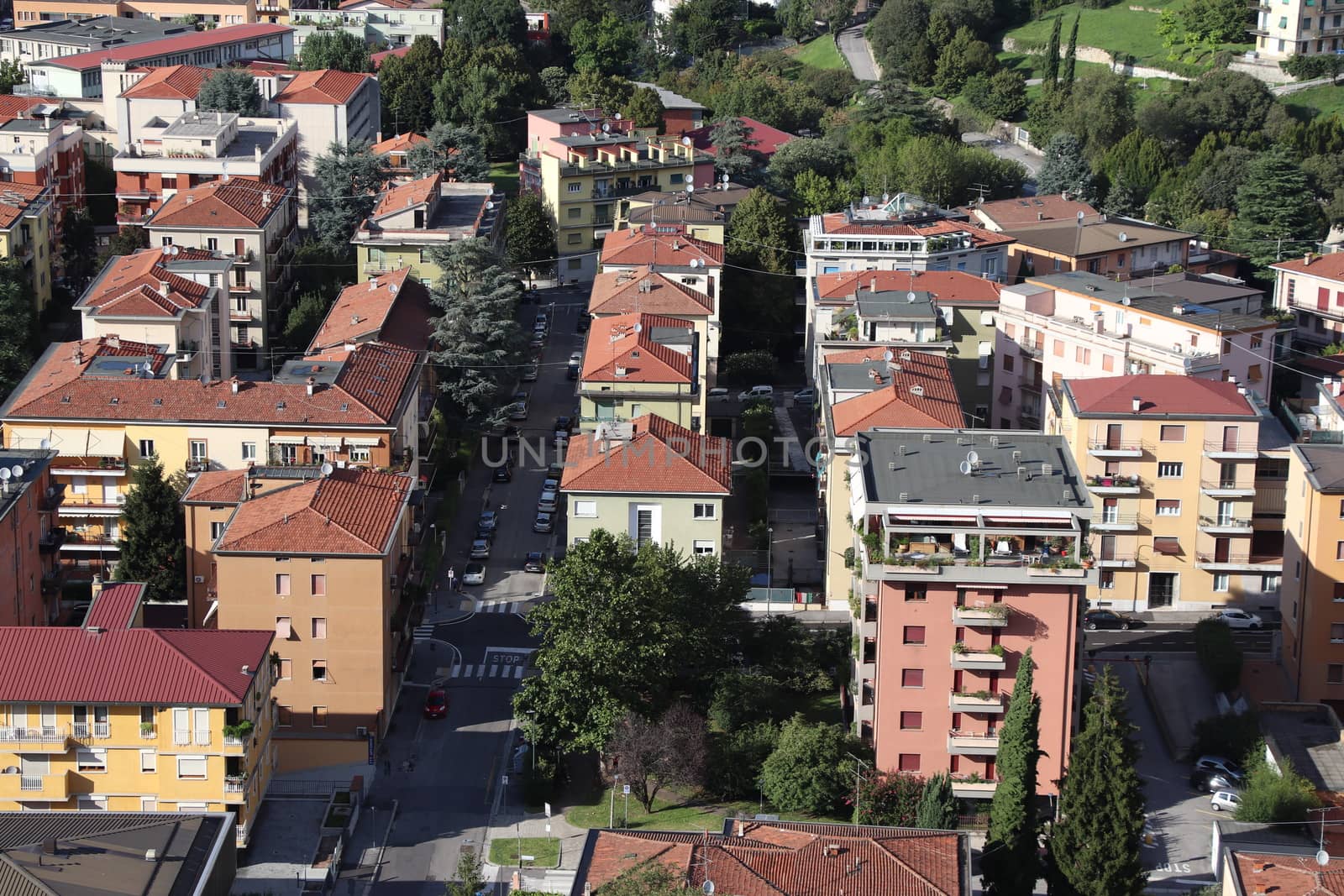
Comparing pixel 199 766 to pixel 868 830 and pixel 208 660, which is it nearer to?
pixel 208 660

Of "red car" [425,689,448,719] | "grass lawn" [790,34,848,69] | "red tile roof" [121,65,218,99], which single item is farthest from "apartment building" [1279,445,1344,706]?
"grass lawn" [790,34,848,69]

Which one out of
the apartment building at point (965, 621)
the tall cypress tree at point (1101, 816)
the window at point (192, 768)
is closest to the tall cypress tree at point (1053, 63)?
the apartment building at point (965, 621)

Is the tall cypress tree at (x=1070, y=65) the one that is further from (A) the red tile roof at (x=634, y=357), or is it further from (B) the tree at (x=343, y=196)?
(A) the red tile roof at (x=634, y=357)

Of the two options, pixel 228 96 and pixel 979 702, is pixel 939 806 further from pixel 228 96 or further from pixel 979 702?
pixel 228 96

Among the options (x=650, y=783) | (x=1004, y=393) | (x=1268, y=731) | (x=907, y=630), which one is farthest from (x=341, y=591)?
(x=1004, y=393)

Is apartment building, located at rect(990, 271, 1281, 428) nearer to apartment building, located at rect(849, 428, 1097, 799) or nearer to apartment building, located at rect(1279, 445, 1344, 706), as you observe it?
apartment building, located at rect(1279, 445, 1344, 706)

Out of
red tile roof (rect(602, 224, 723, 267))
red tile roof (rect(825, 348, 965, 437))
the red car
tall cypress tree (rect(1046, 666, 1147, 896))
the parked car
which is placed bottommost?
the red car
